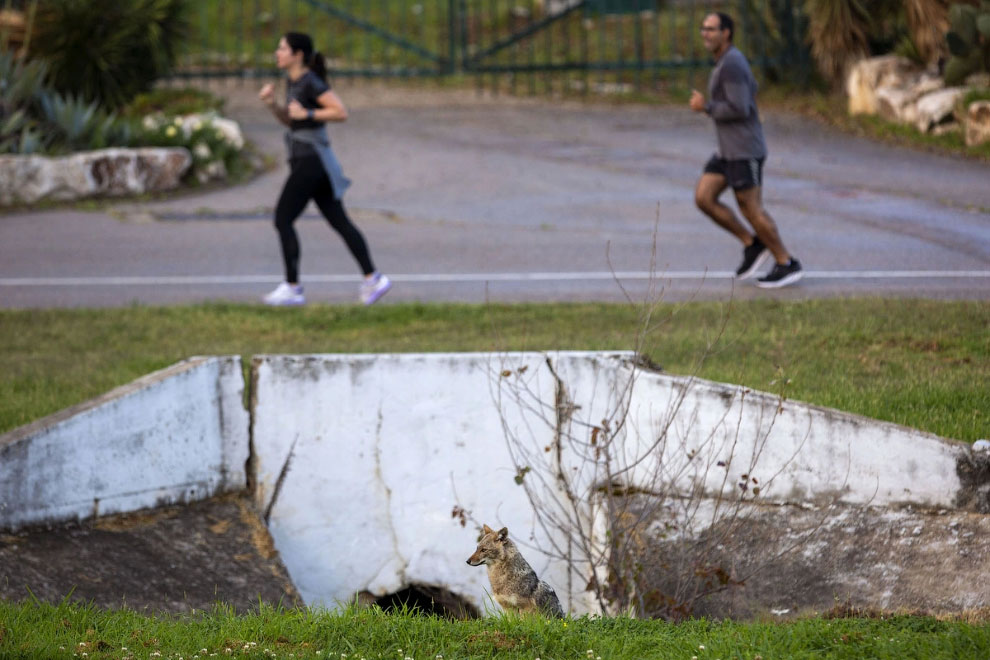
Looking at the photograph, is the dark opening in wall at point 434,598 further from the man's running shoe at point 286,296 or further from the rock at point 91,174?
the rock at point 91,174

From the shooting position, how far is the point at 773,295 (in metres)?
9.54

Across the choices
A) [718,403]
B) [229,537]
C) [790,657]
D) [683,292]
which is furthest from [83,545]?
[683,292]

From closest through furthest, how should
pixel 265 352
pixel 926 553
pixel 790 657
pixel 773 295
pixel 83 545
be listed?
pixel 790 657, pixel 926 553, pixel 83 545, pixel 265 352, pixel 773 295

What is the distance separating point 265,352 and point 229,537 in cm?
177

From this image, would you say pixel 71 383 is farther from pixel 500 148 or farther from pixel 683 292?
pixel 500 148

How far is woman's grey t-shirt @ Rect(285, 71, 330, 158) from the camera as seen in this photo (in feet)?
30.8

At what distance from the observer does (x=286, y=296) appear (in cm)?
969

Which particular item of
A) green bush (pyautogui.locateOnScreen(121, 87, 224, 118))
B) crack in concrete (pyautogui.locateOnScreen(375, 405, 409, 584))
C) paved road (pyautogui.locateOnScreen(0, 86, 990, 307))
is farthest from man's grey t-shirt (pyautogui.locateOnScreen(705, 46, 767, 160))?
green bush (pyautogui.locateOnScreen(121, 87, 224, 118))

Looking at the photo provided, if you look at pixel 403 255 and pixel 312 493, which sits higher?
pixel 403 255

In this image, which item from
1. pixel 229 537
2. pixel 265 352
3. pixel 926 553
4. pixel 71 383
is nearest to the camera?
pixel 926 553

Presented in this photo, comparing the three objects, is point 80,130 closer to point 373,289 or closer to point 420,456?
point 373,289

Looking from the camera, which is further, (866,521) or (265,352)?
(265,352)

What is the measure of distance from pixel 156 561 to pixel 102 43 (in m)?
12.1

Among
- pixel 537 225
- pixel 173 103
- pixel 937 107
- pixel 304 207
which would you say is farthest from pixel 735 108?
pixel 173 103
